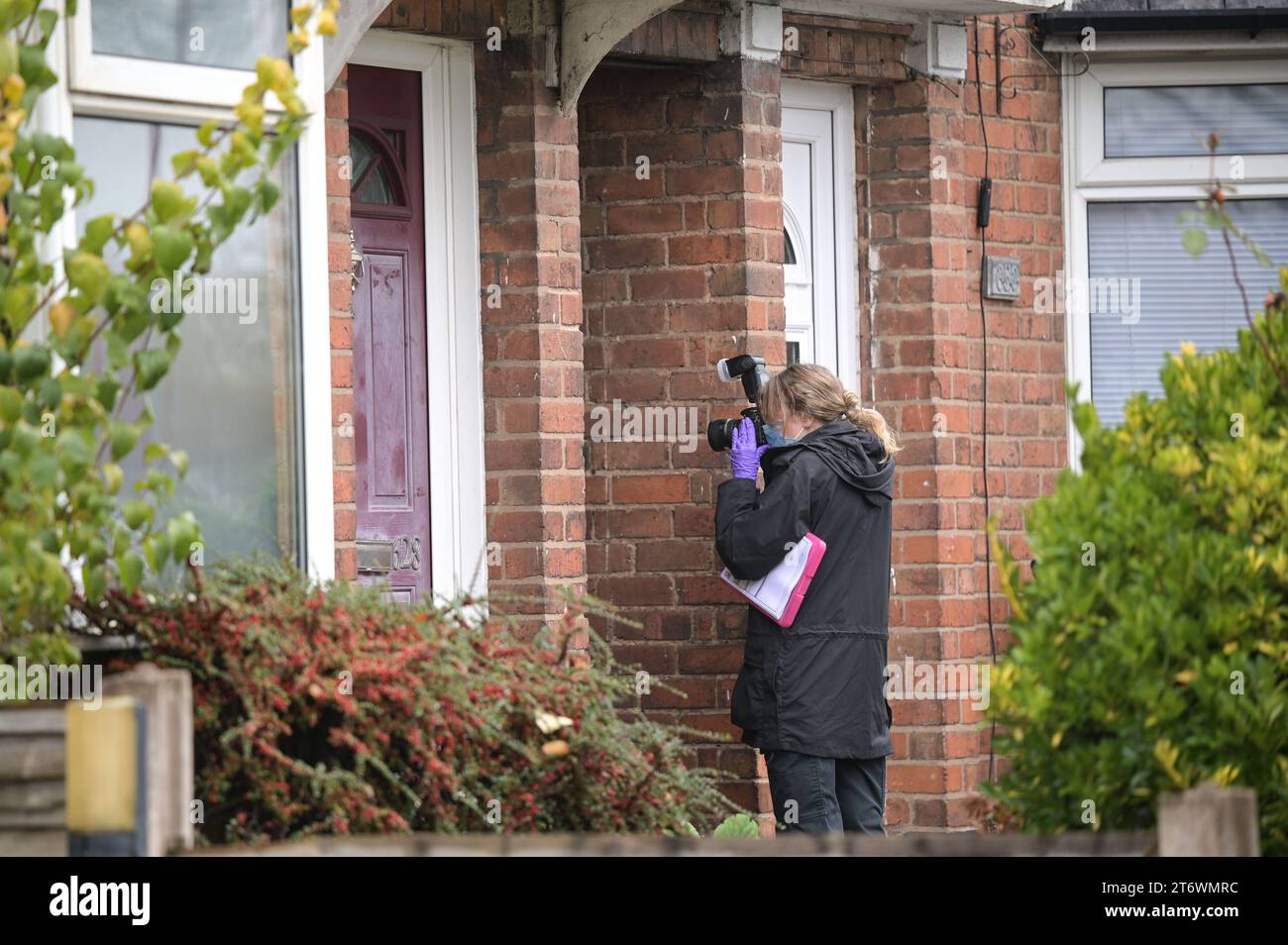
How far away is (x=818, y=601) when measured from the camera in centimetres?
636

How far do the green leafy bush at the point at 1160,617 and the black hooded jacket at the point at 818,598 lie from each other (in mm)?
2415

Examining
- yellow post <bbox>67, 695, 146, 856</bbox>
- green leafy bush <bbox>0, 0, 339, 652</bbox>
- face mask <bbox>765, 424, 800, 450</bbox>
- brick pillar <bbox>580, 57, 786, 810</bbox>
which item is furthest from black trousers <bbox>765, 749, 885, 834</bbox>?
yellow post <bbox>67, 695, 146, 856</bbox>

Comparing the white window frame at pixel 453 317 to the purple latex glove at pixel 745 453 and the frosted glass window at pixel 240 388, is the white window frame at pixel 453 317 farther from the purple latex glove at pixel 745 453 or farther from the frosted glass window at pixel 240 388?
the frosted glass window at pixel 240 388

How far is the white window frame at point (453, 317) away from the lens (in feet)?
21.7

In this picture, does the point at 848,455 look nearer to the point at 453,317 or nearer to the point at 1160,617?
the point at 453,317

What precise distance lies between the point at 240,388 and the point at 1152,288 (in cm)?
470

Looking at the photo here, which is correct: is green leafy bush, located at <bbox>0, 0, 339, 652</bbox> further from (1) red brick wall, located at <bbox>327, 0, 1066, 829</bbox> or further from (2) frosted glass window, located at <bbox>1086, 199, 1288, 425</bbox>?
(2) frosted glass window, located at <bbox>1086, 199, 1288, 425</bbox>

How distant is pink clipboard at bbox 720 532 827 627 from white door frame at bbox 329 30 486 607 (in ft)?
2.98

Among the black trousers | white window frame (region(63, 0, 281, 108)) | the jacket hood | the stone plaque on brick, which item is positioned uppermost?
white window frame (region(63, 0, 281, 108))

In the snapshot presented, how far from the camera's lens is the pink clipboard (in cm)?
630

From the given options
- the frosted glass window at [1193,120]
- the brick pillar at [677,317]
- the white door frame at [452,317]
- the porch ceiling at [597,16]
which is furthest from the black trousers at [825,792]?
the frosted glass window at [1193,120]
